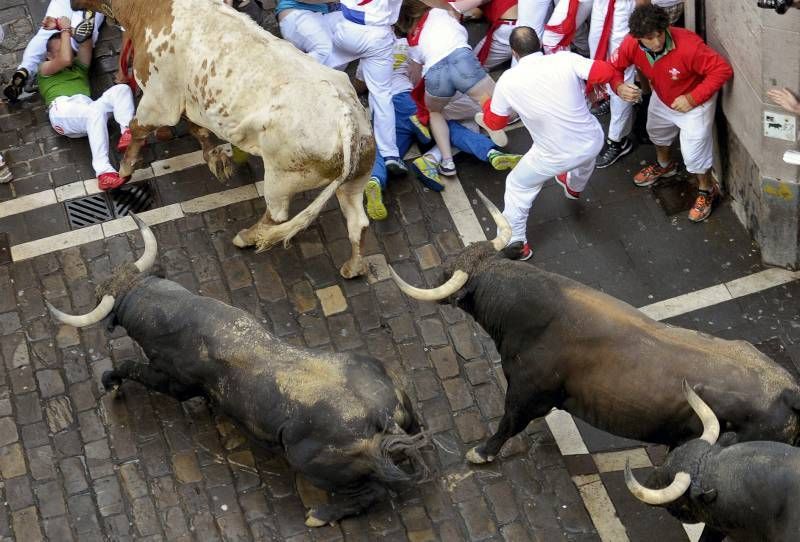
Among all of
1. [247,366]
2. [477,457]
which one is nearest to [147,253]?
[247,366]

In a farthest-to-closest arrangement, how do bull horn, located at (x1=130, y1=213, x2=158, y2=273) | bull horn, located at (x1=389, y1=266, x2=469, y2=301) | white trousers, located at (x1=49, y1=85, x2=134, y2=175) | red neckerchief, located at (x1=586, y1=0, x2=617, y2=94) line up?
white trousers, located at (x1=49, y1=85, x2=134, y2=175), red neckerchief, located at (x1=586, y1=0, x2=617, y2=94), bull horn, located at (x1=130, y1=213, x2=158, y2=273), bull horn, located at (x1=389, y1=266, x2=469, y2=301)

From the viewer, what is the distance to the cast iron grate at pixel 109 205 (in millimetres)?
10836

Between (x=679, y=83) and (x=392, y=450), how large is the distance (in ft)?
13.3

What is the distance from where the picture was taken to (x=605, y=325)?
8023 millimetres

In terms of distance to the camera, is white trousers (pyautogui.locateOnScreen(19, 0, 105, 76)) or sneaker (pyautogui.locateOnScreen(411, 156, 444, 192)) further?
white trousers (pyautogui.locateOnScreen(19, 0, 105, 76))

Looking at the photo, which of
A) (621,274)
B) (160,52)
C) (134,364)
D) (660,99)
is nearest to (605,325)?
(621,274)

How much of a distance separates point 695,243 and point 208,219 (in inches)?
167

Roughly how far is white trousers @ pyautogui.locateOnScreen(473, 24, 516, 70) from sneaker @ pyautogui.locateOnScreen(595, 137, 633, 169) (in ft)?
4.70

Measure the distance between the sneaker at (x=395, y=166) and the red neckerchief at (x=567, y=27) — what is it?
1.79m

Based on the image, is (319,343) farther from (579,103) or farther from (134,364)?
(579,103)

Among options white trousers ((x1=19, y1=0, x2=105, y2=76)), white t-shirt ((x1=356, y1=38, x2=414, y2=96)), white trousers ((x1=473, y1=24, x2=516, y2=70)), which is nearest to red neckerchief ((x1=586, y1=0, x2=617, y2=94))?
white trousers ((x1=473, y1=24, x2=516, y2=70))

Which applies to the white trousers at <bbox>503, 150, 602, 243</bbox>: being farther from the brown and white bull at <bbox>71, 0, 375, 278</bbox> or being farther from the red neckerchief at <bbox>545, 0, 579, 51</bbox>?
the red neckerchief at <bbox>545, 0, 579, 51</bbox>

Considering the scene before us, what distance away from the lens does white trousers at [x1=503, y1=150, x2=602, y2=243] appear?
32.8 feet

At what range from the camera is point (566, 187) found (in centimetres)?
1069
